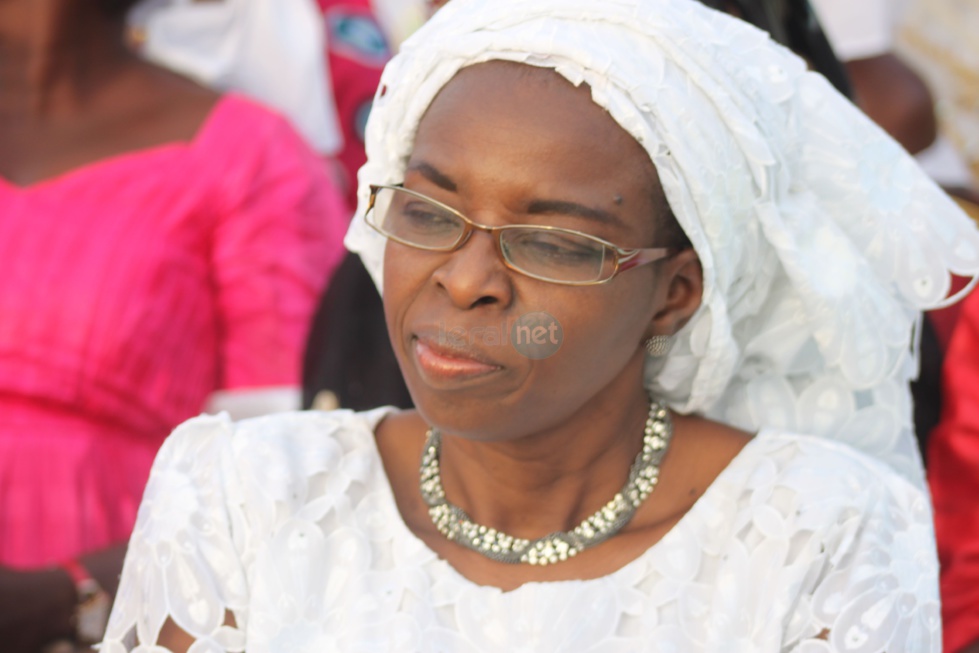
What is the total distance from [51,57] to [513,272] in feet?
7.75

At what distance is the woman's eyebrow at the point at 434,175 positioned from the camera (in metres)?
2.21

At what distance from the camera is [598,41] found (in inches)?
88.0

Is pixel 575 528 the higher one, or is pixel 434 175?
pixel 434 175

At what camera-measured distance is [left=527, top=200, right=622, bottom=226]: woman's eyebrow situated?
2.15 meters

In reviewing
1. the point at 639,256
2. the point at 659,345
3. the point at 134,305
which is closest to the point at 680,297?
the point at 659,345

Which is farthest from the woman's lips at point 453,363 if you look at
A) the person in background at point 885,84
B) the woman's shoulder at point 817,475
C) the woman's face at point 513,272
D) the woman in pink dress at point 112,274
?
the person in background at point 885,84

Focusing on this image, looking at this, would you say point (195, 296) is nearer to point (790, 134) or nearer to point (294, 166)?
point (294, 166)

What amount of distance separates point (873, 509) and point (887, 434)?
1.03 ft

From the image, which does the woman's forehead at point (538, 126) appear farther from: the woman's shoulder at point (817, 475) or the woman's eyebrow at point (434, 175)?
the woman's shoulder at point (817, 475)

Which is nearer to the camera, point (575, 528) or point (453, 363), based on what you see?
point (453, 363)

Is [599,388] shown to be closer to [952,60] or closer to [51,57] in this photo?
[51,57]

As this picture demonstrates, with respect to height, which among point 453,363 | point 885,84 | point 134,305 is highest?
point 453,363

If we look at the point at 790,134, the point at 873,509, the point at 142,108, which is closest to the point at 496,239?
the point at 790,134

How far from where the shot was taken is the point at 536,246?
2.16 m
